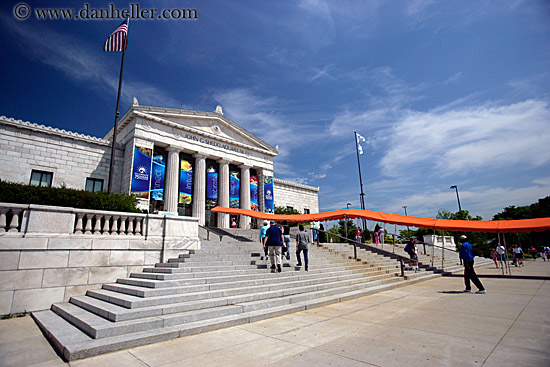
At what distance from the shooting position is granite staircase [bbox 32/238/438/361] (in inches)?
201

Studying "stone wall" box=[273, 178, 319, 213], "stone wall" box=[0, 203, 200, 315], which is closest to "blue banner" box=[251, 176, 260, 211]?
"stone wall" box=[273, 178, 319, 213]

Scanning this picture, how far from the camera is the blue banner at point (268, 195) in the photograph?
32.8 m

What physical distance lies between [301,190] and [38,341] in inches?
1508

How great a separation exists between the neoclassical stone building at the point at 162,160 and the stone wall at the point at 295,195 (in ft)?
17.0

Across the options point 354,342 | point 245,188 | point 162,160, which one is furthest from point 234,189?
point 354,342

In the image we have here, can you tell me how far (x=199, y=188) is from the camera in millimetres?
27672

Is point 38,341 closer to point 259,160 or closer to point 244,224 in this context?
point 244,224

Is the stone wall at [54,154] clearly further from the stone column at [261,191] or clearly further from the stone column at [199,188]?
the stone column at [261,191]

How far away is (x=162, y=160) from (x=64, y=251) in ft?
61.2

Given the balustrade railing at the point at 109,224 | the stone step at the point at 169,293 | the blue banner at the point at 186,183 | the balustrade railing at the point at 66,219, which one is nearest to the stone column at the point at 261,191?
the blue banner at the point at 186,183

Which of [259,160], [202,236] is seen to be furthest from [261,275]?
[259,160]

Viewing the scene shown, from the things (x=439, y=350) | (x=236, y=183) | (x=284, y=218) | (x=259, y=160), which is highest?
(x=259, y=160)

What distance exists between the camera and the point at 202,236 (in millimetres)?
18953

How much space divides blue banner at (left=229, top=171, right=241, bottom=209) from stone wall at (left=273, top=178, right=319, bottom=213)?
7.58 meters
